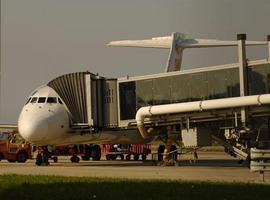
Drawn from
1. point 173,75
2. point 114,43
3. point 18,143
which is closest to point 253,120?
A: point 173,75

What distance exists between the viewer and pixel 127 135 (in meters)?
36.1

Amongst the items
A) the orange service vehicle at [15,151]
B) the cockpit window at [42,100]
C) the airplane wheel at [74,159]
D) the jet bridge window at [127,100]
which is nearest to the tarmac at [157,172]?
the jet bridge window at [127,100]

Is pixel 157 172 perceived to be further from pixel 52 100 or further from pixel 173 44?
pixel 173 44

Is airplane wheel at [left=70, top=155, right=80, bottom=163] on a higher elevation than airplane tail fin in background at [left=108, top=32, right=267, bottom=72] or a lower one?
lower

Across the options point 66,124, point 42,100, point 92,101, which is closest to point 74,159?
point 66,124

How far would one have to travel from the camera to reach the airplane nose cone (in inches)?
1259

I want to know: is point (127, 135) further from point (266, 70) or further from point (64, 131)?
point (266, 70)

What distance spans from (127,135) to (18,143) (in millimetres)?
11113

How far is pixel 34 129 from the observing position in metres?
31.9

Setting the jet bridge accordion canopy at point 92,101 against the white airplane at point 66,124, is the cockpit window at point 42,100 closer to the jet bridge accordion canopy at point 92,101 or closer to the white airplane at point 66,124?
the white airplane at point 66,124

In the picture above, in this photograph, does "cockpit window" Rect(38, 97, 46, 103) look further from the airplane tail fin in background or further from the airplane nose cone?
the airplane tail fin in background

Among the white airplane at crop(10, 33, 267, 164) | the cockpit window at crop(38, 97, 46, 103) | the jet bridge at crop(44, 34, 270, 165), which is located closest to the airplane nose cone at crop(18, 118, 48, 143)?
the white airplane at crop(10, 33, 267, 164)

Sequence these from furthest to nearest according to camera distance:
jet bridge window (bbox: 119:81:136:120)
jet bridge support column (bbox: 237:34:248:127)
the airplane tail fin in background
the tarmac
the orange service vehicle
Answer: the airplane tail fin in background
the orange service vehicle
jet bridge window (bbox: 119:81:136:120)
jet bridge support column (bbox: 237:34:248:127)
the tarmac

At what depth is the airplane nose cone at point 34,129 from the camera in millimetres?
31984
